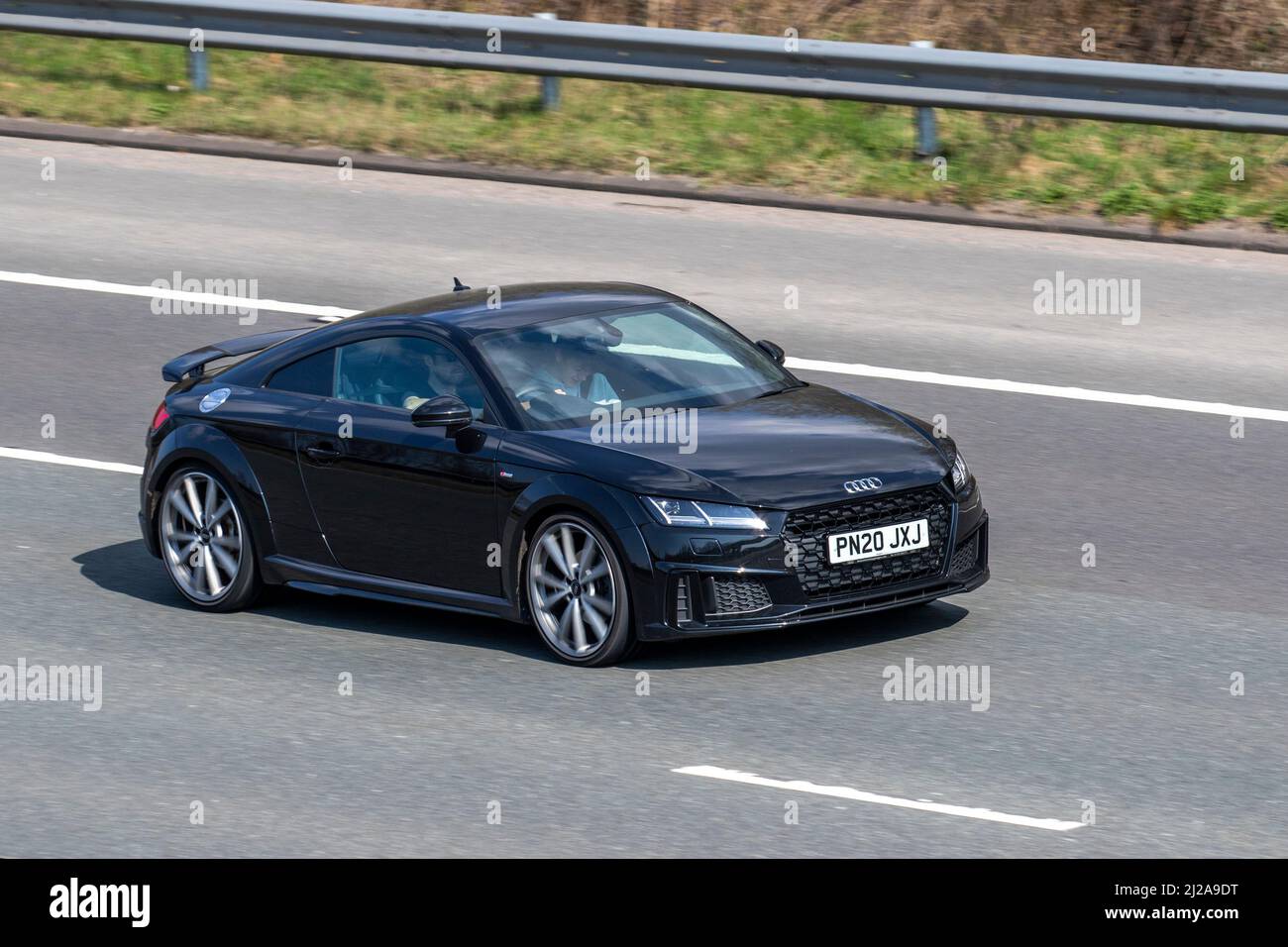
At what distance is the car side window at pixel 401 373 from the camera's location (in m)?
9.66

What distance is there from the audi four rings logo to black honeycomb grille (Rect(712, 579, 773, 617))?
53 centimetres

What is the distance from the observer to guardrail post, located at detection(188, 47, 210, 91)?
20578 mm

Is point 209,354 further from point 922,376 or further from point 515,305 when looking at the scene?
point 922,376

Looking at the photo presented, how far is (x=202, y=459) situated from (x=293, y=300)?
16.7 feet

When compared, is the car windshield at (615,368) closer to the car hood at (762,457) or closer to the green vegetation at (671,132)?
the car hood at (762,457)

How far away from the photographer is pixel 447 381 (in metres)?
9.70

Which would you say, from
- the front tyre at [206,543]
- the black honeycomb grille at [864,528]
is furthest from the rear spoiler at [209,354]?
the black honeycomb grille at [864,528]

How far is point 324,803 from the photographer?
752cm

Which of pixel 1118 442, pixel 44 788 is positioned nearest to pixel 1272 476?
pixel 1118 442

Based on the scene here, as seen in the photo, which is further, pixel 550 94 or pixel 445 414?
pixel 550 94

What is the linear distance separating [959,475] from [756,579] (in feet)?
3.75

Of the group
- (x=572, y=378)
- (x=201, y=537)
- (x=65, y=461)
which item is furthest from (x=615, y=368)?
(x=65, y=461)

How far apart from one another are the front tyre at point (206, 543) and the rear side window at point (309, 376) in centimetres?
53
